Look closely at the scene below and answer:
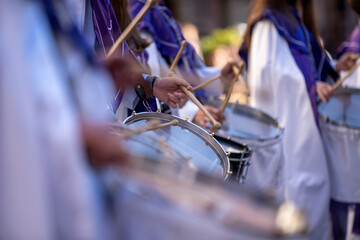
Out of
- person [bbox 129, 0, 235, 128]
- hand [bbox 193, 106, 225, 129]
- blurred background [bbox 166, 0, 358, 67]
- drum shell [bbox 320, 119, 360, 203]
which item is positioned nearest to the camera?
hand [bbox 193, 106, 225, 129]

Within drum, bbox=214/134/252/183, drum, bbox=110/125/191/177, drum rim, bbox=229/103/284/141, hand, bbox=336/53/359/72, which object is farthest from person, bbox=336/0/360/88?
drum, bbox=110/125/191/177

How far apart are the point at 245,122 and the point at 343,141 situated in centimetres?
65

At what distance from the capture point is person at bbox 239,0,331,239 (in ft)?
10.7

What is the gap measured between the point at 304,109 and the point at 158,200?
2.38 m

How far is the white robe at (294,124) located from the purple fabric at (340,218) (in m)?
0.06

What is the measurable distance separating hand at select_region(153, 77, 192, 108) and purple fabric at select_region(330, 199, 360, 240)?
5.62ft

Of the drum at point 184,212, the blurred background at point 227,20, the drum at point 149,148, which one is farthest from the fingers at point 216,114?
the blurred background at point 227,20

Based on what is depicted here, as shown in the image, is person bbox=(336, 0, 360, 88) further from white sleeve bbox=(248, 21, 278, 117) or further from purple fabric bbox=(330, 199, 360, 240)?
purple fabric bbox=(330, 199, 360, 240)

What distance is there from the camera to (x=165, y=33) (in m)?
3.05

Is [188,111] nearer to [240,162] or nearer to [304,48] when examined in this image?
[240,162]

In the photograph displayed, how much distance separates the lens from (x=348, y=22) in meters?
9.56

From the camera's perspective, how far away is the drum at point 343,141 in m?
3.12

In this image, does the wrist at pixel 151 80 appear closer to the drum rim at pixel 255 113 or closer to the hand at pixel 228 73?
the drum rim at pixel 255 113

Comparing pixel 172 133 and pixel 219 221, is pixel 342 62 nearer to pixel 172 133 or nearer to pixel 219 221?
pixel 172 133
